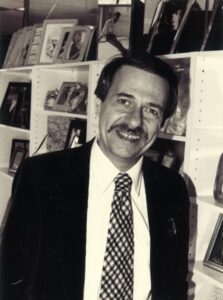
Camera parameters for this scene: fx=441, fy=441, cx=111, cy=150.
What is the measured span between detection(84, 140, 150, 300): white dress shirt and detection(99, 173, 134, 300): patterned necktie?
0.02m

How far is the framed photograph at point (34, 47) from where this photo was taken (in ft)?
11.1

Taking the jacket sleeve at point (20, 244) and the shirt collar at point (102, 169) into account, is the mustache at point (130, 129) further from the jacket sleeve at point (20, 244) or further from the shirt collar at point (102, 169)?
the jacket sleeve at point (20, 244)

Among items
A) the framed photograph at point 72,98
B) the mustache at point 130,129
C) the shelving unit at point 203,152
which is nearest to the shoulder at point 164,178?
the shelving unit at point 203,152

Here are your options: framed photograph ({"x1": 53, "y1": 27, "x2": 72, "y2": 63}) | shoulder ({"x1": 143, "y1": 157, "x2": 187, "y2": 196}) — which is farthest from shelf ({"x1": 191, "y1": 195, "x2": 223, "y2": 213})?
→ framed photograph ({"x1": 53, "y1": 27, "x2": 72, "y2": 63})

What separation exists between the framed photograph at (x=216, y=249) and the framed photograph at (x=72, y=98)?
1.15 m

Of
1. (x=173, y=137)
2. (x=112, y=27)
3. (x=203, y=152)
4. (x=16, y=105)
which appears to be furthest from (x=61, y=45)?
(x=203, y=152)

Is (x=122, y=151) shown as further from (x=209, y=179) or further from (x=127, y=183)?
(x=209, y=179)

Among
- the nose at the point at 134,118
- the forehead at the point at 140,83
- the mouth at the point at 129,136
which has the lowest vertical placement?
the mouth at the point at 129,136

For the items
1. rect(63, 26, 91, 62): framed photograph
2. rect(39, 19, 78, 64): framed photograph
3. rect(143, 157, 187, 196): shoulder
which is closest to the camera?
rect(143, 157, 187, 196): shoulder

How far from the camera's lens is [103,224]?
1.41 metres

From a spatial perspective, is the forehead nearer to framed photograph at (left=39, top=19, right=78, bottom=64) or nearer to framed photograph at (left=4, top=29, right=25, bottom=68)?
framed photograph at (left=39, top=19, right=78, bottom=64)

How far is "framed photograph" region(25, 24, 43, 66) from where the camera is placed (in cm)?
338

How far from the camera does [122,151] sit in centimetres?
141

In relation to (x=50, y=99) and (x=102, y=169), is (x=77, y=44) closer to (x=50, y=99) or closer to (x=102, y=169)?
(x=50, y=99)
